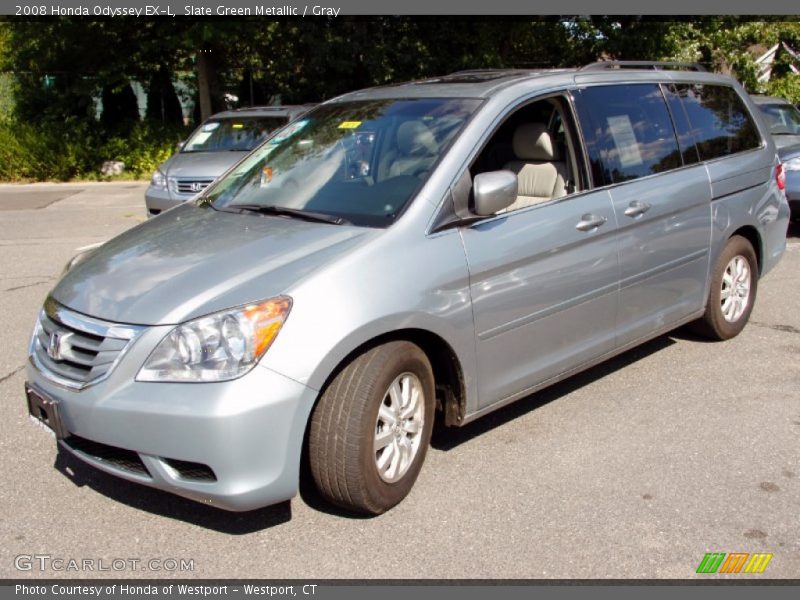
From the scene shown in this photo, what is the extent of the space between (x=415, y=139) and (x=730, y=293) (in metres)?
2.82

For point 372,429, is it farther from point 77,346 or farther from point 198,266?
point 77,346

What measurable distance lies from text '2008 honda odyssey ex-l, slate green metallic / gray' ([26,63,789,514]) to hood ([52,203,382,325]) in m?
0.01

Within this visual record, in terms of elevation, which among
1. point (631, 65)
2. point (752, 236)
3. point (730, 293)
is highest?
point (631, 65)

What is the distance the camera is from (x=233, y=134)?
12125 mm

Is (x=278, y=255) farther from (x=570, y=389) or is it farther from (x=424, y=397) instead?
(x=570, y=389)

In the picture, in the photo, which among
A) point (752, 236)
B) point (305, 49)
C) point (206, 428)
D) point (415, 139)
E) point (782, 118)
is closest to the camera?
point (206, 428)

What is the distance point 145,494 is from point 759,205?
174 inches

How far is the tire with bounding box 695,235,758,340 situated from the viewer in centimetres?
567

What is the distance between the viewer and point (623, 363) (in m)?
5.66

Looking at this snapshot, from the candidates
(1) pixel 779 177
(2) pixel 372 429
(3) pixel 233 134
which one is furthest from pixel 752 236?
(3) pixel 233 134

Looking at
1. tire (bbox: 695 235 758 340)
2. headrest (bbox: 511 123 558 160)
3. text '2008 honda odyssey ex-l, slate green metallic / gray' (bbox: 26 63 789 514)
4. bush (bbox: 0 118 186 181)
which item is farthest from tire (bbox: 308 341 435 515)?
bush (bbox: 0 118 186 181)

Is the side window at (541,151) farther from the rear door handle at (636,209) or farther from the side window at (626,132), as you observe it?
the rear door handle at (636,209)
